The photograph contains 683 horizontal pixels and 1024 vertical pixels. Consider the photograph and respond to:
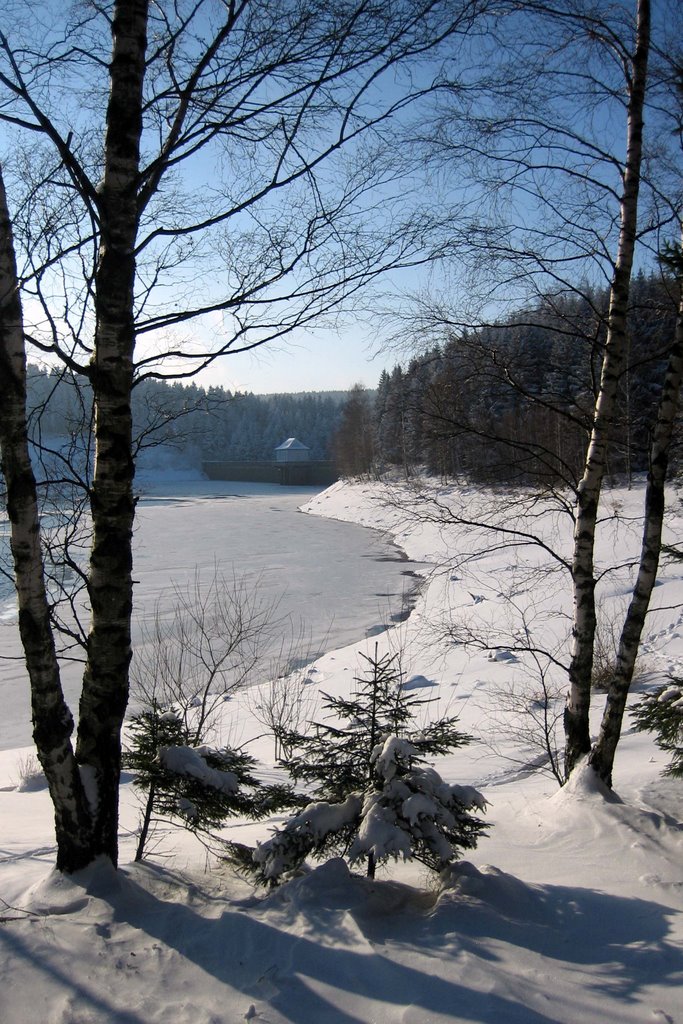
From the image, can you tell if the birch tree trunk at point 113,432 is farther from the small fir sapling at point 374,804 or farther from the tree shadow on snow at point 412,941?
the small fir sapling at point 374,804

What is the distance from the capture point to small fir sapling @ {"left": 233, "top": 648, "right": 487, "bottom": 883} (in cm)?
317

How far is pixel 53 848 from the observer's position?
15.9 feet

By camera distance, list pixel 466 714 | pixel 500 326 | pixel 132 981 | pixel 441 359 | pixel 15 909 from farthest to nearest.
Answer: pixel 466 714, pixel 441 359, pixel 500 326, pixel 15 909, pixel 132 981

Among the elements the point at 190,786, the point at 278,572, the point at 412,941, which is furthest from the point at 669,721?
the point at 278,572

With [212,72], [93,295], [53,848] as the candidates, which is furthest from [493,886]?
[212,72]

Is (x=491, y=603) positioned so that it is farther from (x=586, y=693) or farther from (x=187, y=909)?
(x=187, y=909)

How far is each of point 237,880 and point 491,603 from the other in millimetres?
12798

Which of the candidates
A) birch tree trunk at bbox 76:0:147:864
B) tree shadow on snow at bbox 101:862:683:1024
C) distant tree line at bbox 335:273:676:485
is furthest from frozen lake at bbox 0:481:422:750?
tree shadow on snow at bbox 101:862:683:1024

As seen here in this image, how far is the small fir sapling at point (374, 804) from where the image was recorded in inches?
125

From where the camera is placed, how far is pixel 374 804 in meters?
3.25

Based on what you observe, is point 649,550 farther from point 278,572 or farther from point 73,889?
point 278,572

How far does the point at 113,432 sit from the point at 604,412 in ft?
11.3

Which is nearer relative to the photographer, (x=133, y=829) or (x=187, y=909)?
(x=187, y=909)

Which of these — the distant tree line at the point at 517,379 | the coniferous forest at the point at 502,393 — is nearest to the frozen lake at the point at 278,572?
the coniferous forest at the point at 502,393
